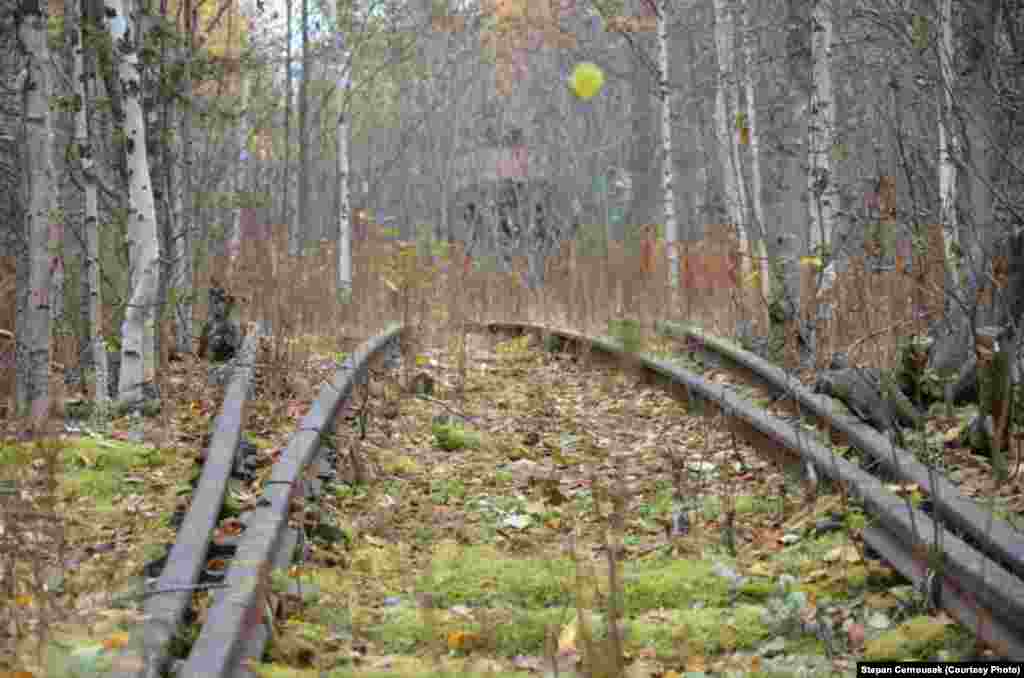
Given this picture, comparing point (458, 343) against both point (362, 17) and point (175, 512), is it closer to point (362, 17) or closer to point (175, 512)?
point (175, 512)

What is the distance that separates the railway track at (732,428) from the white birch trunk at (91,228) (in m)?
1.23

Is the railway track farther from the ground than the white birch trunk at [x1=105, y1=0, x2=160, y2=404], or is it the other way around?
the white birch trunk at [x1=105, y1=0, x2=160, y2=404]

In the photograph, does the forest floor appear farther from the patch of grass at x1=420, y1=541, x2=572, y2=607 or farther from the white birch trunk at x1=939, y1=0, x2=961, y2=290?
the white birch trunk at x1=939, y1=0, x2=961, y2=290

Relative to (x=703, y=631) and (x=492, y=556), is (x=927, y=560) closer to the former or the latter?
(x=703, y=631)

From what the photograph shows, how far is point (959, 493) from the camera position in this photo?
412cm

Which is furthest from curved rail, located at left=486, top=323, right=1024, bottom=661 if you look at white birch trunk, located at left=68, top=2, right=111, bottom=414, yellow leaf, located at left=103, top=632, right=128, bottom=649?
white birch trunk, located at left=68, top=2, right=111, bottom=414

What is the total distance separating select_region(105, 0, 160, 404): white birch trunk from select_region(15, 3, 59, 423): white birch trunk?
3.28 feet

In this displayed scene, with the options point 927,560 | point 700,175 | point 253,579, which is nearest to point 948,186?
point 927,560

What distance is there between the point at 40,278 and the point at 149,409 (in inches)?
43.7

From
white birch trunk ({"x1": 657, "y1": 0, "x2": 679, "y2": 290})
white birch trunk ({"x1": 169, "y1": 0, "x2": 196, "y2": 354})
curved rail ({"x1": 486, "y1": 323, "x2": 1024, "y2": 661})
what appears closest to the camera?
curved rail ({"x1": 486, "y1": 323, "x2": 1024, "y2": 661})

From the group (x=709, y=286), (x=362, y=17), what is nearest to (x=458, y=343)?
(x=709, y=286)

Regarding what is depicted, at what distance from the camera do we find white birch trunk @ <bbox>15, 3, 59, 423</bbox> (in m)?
6.14

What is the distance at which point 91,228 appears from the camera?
24.6 ft

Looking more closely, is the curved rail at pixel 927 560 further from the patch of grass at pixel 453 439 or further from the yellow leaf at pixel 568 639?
the patch of grass at pixel 453 439
